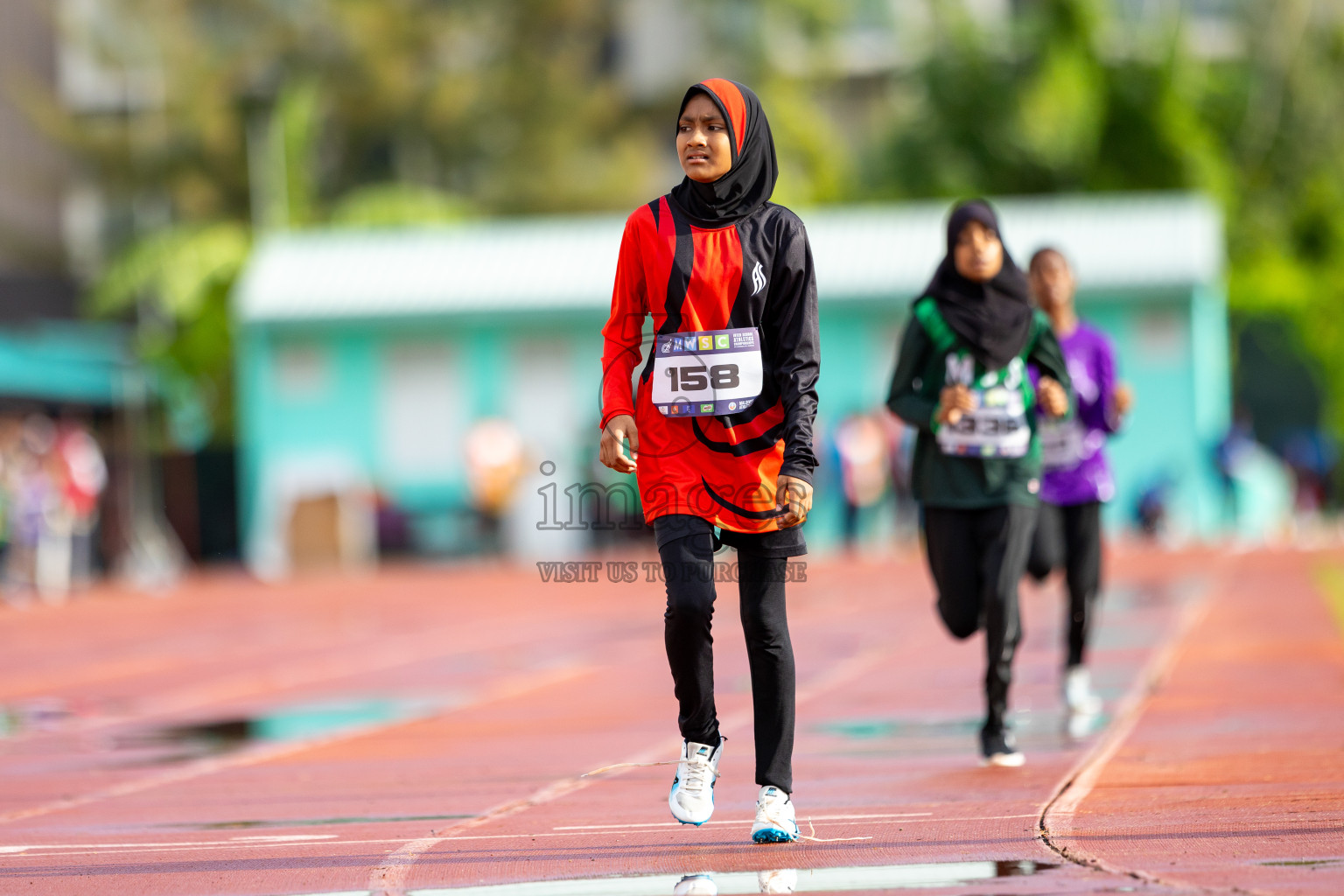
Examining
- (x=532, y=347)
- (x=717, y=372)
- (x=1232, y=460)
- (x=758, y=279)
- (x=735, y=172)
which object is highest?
(x=532, y=347)

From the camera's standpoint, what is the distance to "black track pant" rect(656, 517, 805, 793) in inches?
200

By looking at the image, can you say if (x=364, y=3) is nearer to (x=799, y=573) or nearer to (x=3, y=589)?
(x=3, y=589)

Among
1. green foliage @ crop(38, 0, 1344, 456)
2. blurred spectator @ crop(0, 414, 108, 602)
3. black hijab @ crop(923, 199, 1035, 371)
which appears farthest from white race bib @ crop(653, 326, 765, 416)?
green foliage @ crop(38, 0, 1344, 456)

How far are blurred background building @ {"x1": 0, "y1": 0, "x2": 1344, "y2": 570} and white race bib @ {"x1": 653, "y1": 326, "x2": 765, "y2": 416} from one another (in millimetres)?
8547

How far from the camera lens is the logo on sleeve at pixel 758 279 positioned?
5.11 m

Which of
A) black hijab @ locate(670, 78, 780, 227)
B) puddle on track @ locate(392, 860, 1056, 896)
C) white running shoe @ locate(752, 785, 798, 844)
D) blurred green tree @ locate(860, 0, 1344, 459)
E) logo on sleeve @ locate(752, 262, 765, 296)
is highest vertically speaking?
blurred green tree @ locate(860, 0, 1344, 459)

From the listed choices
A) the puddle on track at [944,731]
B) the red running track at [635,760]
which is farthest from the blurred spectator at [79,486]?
the puddle on track at [944,731]

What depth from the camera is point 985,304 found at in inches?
273

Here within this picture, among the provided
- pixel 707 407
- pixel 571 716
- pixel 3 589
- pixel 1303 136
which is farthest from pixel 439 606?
pixel 1303 136

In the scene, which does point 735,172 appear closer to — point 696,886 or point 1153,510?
point 696,886

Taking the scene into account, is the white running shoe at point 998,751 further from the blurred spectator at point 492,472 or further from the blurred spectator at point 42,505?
the blurred spectator at point 492,472

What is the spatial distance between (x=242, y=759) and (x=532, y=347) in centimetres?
2118

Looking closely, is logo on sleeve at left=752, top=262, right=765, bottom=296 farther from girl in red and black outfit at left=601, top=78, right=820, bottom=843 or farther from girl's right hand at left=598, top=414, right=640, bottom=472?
girl's right hand at left=598, top=414, right=640, bottom=472

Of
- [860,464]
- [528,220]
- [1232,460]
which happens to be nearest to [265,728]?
[860,464]
